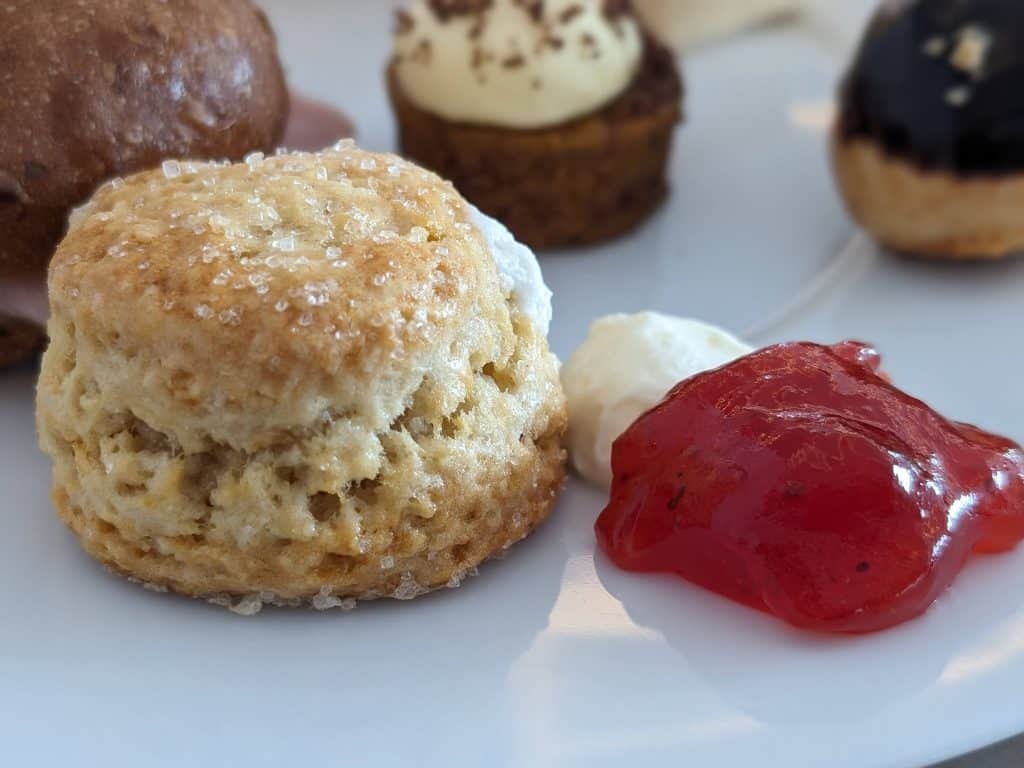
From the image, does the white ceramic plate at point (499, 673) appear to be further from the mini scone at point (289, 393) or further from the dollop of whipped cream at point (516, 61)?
the dollop of whipped cream at point (516, 61)

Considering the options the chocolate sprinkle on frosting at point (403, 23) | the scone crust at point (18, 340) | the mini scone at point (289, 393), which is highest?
the mini scone at point (289, 393)

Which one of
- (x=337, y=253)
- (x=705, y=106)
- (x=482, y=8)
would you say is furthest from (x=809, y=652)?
(x=705, y=106)

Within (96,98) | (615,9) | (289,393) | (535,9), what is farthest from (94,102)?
(615,9)

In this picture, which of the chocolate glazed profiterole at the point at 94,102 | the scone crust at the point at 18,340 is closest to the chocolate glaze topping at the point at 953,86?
the chocolate glazed profiterole at the point at 94,102

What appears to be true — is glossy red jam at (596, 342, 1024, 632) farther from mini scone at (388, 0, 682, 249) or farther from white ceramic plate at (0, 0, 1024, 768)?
mini scone at (388, 0, 682, 249)

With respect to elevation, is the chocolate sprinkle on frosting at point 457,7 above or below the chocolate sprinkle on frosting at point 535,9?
below

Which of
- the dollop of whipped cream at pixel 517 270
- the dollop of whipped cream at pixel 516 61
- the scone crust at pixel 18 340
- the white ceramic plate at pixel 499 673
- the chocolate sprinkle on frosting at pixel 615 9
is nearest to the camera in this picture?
the white ceramic plate at pixel 499 673

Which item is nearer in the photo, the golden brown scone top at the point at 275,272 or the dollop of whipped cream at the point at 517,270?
the golden brown scone top at the point at 275,272

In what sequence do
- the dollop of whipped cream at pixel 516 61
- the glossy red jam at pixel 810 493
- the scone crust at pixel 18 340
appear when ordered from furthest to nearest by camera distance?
1. the dollop of whipped cream at pixel 516 61
2. the scone crust at pixel 18 340
3. the glossy red jam at pixel 810 493

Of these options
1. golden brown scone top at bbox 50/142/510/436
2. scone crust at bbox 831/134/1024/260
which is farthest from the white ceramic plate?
scone crust at bbox 831/134/1024/260
